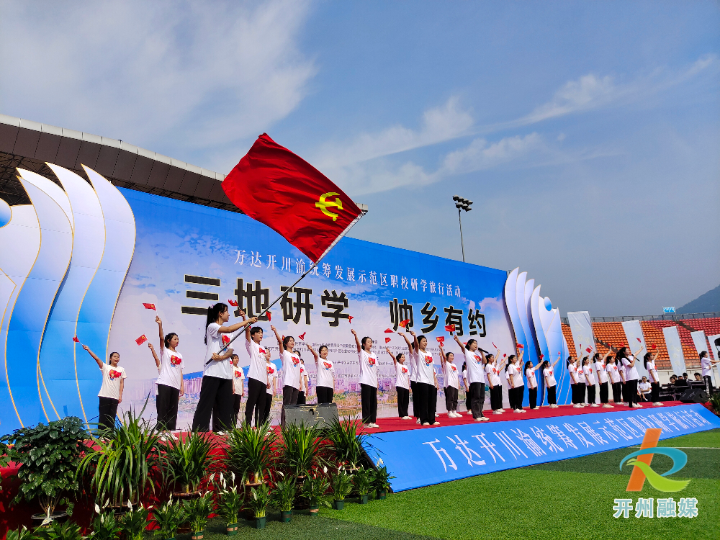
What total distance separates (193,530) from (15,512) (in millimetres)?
978

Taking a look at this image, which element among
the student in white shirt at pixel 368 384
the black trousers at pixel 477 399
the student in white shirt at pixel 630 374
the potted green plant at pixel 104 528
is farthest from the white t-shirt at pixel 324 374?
the student in white shirt at pixel 630 374

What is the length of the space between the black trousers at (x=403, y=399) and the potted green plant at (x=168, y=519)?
576 centimetres

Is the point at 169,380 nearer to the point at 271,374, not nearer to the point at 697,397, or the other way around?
the point at 271,374

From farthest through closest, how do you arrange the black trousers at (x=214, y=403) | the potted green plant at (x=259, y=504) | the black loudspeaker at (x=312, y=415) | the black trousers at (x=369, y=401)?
1. the black trousers at (x=369, y=401)
2. the black trousers at (x=214, y=403)
3. the black loudspeaker at (x=312, y=415)
4. the potted green plant at (x=259, y=504)

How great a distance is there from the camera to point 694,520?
3.31 meters

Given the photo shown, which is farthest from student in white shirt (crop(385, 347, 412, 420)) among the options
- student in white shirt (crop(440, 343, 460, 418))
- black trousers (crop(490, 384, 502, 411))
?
black trousers (crop(490, 384, 502, 411))

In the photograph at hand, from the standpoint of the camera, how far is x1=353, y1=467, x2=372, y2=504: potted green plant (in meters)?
4.19

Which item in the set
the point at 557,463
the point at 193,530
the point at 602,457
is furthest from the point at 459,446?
the point at 193,530

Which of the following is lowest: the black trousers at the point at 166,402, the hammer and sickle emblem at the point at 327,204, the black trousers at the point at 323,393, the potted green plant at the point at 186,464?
the potted green plant at the point at 186,464

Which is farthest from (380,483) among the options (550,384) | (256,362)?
(550,384)

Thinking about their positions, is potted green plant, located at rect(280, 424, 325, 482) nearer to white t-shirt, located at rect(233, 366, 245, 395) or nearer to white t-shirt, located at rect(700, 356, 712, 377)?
white t-shirt, located at rect(233, 366, 245, 395)

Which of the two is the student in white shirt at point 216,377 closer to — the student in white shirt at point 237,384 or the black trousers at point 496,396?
the student in white shirt at point 237,384

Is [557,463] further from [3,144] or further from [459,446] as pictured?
[3,144]

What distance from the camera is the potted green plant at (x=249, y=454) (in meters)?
3.86
